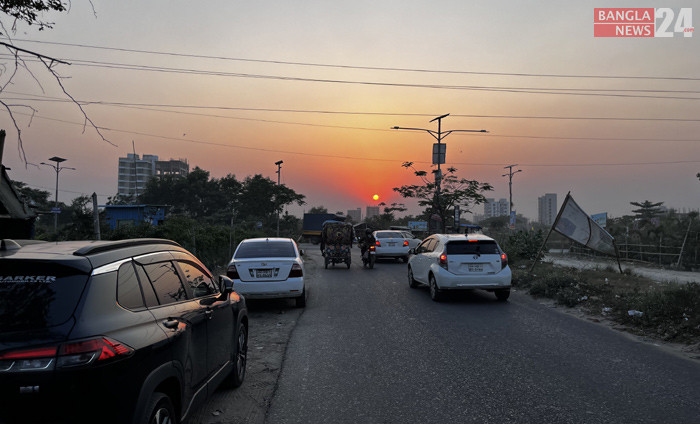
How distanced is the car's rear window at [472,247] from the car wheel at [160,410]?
9.04 metres

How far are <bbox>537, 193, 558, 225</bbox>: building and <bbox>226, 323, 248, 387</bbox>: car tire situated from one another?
103 metres

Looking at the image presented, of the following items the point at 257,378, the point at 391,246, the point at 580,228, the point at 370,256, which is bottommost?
the point at 257,378

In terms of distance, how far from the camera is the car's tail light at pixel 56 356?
245 cm

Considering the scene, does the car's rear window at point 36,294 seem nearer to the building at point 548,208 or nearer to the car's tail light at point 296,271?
the car's tail light at point 296,271

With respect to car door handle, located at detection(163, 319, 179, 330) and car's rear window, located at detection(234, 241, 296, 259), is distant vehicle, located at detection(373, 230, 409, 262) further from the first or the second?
car door handle, located at detection(163, 319, 179, 330)

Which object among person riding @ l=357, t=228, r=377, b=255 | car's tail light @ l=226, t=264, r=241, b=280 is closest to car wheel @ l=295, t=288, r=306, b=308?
car's tail light @ l=226, t=264, r=241, b=280

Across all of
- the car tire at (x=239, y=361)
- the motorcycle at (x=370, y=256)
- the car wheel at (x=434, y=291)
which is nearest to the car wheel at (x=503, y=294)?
the car wheel at (x=434, y=291)

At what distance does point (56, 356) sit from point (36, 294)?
0.45 m

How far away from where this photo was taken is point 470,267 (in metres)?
11.4

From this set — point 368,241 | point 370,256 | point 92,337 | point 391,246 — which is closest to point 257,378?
point 92,337

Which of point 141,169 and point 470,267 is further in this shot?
point 141,169

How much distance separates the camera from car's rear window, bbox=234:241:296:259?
35.4 ft

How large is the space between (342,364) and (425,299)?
620cm

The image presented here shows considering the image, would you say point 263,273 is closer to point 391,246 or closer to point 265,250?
point 265,250
